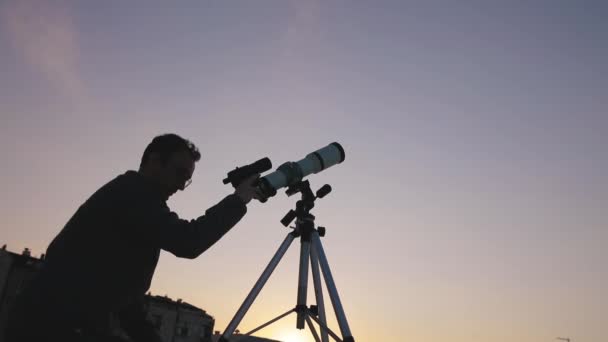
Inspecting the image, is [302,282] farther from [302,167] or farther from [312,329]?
[302,167]

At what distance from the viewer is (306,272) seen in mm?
6449

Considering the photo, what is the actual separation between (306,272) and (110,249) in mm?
4104

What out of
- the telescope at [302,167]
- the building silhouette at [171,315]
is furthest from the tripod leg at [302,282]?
the building silhouette at [171,315]

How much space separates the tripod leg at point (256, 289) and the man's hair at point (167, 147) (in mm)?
3148

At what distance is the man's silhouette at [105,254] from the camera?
2373 mm

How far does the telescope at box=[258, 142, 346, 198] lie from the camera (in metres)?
4.75

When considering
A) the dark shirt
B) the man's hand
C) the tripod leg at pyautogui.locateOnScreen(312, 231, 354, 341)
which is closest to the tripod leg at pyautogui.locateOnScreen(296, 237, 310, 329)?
the tripod leg at pyautogui.locateOnScreen(312, 231, 354, 341)

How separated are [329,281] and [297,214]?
3.70 ft

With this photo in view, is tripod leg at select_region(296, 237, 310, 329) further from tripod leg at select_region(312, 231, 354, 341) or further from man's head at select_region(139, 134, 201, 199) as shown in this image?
man's head at select_region(139, 134, 201, 199)

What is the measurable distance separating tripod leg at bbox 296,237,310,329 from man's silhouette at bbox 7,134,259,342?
3610 millimetres

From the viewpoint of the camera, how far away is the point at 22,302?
7.93 feet

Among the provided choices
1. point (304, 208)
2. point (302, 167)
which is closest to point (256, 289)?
point (304, 208)

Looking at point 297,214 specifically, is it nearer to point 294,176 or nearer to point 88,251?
point 294,176

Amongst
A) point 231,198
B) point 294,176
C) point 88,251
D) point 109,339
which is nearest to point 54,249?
point 88,251
